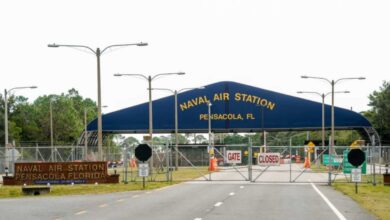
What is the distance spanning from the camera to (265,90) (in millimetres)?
85375

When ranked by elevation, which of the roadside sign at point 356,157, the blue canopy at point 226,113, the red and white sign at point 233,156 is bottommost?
the red and white sign at point 233,156

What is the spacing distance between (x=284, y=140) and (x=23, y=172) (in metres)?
143

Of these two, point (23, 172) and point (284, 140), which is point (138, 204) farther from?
point (284, 140)

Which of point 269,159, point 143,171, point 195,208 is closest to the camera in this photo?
point 195,208

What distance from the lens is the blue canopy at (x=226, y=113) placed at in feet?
278

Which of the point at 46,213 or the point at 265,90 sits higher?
the point at 265,90

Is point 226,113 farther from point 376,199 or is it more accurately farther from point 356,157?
point 376,199

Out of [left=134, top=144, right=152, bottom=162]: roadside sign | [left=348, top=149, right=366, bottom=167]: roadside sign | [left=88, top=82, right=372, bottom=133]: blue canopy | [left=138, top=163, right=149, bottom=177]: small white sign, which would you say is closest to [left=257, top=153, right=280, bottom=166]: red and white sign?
[left=134, top=144, right=152, bottom=162]: roadside sign

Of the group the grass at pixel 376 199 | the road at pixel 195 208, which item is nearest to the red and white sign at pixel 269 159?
the grass at pixel 376 199

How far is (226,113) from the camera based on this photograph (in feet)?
282

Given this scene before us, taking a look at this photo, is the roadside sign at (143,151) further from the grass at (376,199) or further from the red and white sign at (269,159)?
the grass at (376,199)

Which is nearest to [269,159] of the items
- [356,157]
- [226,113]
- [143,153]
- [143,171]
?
[143,153]

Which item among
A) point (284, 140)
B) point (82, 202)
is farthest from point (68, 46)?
point (284, 140)

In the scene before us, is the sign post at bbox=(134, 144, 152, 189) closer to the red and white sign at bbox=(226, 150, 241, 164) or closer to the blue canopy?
the red and white sign at bbox=(226, 150, 241, 164)
